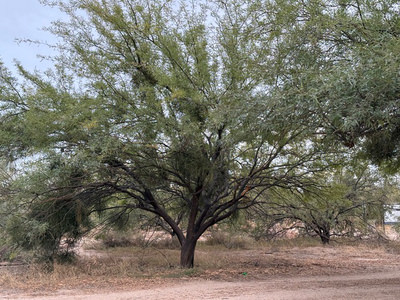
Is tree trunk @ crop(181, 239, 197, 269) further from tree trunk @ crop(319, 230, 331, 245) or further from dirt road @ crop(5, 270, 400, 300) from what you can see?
tree trunk @ crop(319, 230, 331, 245)

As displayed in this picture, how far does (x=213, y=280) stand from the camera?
11672 mm

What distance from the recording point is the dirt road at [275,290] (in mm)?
8969

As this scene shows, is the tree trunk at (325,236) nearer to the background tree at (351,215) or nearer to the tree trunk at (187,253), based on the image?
the background tree at (351,215)

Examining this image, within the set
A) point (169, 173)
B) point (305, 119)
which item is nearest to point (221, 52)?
point (169, 173)

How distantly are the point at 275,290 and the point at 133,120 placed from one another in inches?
218

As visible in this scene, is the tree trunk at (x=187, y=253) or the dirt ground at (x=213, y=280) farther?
the tree trunk at (x=187, y=253)

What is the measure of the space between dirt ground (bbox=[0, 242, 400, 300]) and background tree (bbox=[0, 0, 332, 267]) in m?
1.68

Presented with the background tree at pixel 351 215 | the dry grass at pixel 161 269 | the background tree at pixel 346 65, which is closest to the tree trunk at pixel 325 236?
the background tree at pixel 351 215

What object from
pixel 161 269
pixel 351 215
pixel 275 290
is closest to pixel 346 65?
pixel 275 290

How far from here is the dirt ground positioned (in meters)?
9.31

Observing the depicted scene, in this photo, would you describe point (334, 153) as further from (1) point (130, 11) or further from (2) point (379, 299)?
(1) point (130, 11)

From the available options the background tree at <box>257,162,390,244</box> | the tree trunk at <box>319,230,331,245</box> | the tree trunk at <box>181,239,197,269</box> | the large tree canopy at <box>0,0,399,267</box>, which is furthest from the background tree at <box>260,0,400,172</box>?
the tree trunk at <box>319,230,331,245</box>

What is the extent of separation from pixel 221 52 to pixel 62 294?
7.31 m

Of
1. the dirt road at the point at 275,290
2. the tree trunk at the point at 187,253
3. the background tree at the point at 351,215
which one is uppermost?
the background tree at the point at 351,215
